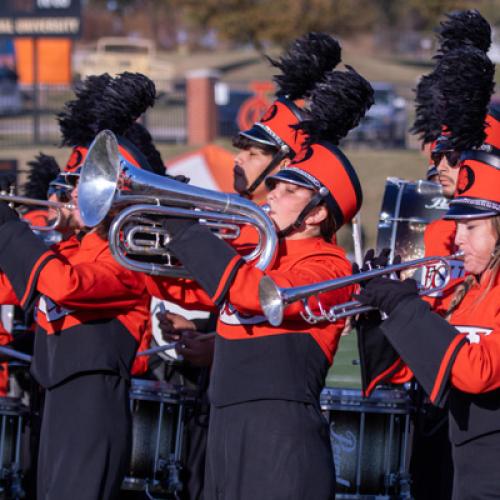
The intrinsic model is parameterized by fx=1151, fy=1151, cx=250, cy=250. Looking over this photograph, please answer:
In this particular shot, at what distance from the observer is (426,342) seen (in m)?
3.30

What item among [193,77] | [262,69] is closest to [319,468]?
[193,77]

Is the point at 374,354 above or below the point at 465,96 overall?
below

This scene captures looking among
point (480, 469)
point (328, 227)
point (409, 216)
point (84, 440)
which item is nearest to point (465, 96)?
point (328, 227)

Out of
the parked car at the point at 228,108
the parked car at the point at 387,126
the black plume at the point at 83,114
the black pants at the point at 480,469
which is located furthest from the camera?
the parked car at the point at 387,126

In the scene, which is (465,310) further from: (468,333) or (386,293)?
(386,293)

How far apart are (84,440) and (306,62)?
174 cm

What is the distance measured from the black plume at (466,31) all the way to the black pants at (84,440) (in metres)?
1.89

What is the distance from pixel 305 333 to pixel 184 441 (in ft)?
5.93

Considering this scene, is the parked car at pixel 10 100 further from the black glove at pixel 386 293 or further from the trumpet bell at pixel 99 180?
the black glove at pixel 386 293

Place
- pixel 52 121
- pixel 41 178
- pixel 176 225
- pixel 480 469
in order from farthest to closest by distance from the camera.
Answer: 1. pixel 52 121
2. pixel 41 178
3. pixel 176 225
4. pixel 480 469

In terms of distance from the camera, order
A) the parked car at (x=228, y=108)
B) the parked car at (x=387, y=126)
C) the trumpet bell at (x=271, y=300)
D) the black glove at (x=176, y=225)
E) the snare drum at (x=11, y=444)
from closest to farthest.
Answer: the trumpet bell at (x=271, y=300) → the black glove at (x=176, y=225) → the snare drum at (x=11, y=444) → the parked car at (x=228, y=108) → the parked car at (x=387, y=126)

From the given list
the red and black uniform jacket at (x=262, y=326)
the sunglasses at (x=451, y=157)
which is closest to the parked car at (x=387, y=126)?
the sunglasses at (x=451, y=157)

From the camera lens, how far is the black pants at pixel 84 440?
4.14 m

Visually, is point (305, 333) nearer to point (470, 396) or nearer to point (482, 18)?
point (470, 396)
